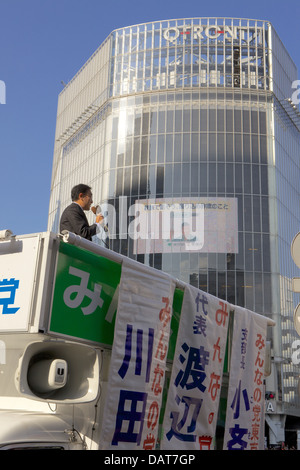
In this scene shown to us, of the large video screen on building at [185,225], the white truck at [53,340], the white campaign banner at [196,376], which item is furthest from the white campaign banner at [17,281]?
the large video screen on building at [185,225]

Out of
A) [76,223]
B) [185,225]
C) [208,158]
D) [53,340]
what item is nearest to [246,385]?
[76,223]

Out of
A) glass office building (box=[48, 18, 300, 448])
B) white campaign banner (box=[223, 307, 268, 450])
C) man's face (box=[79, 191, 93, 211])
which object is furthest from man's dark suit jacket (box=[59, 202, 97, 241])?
glass office building (box=[48, 18, 300, 448])

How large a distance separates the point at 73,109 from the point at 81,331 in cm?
5778

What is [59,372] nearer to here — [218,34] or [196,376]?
[196,376]

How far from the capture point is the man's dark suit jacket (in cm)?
465

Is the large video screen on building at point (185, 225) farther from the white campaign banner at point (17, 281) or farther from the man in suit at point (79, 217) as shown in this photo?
the white campaign banner at point (17, 281)

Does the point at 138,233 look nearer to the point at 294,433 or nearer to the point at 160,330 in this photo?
the point at 294,433

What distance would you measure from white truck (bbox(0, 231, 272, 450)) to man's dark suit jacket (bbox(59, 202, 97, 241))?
34.5 inches

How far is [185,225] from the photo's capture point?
4656 cm

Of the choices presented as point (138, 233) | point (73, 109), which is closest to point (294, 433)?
point (138, 233)

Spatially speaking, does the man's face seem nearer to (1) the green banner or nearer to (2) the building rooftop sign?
(1) the green banner

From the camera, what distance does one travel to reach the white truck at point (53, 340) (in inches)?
128

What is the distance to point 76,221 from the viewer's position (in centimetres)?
473

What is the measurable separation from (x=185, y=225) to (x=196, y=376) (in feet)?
138
